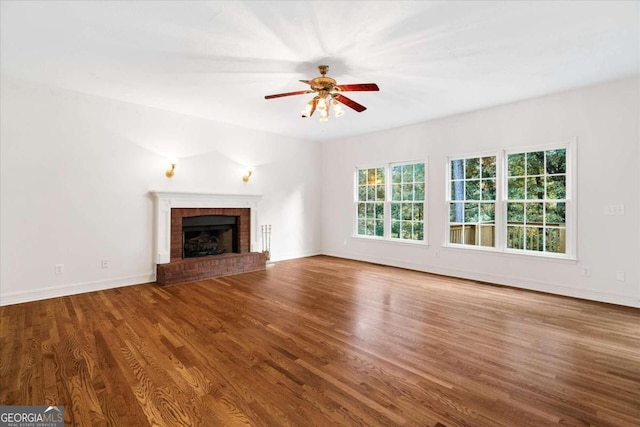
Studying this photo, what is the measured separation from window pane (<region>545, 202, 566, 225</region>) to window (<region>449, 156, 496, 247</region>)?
70cm

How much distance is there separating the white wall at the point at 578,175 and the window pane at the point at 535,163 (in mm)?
170

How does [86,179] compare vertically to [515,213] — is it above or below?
above

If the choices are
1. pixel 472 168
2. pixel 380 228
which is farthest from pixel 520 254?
pixel 380 228

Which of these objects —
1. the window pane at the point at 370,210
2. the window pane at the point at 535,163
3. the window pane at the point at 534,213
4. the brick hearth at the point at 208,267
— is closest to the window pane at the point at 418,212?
the window pane at the point at 370,210

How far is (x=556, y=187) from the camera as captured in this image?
14.4 feet

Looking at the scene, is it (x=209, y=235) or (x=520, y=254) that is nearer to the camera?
(x=520, y=254)

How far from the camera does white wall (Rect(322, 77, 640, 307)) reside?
12.5 ft

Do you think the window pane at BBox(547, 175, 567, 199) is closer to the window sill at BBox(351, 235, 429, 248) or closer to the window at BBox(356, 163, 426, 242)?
the window at BBox(356, 163, 426, 242)

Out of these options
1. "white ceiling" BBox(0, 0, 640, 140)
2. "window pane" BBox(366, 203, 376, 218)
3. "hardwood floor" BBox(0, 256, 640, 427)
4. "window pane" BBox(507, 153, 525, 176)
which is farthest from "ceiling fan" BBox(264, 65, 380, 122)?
"window pane" BBox(366, 203, 376, 218)

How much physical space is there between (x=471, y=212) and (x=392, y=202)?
5.12ft

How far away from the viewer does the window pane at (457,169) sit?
5.32m

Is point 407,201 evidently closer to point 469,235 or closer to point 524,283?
point 469,235

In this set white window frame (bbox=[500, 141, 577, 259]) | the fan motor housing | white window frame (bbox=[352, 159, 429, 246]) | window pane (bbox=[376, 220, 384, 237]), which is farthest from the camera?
window pane (bbox=[376, 220, 384, 237])

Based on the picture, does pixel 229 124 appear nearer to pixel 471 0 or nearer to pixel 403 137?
pixel 403 137
